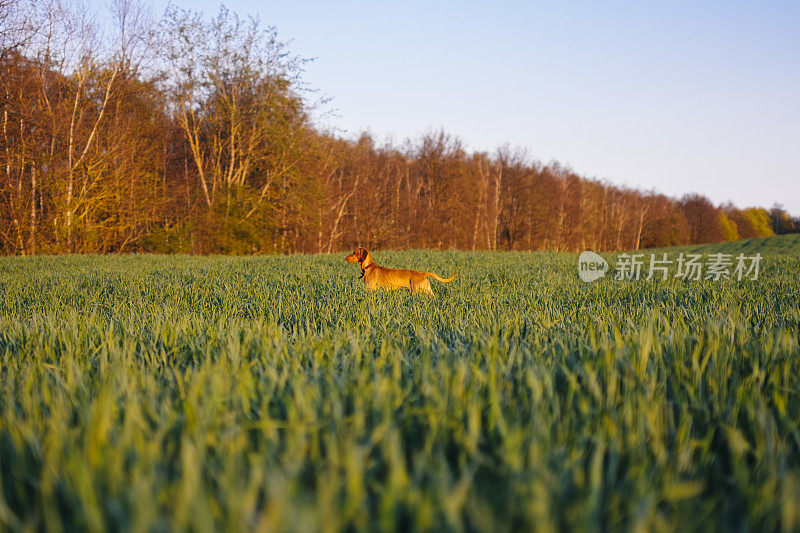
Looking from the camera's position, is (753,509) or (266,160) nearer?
(753,509)

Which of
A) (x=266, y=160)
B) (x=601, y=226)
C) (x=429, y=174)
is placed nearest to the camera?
(x=266, y=160)


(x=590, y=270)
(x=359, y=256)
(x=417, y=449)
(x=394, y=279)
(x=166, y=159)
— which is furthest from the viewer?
(x=166, y=159)

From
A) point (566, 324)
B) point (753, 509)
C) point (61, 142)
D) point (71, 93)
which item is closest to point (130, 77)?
point (71, 93)

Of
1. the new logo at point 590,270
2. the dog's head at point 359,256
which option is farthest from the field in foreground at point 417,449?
the new logo at point 590,270

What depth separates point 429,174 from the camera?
48.8 metres

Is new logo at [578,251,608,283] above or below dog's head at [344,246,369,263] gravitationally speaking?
below

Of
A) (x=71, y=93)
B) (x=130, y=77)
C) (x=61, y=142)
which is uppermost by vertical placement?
(x=130, y=77)

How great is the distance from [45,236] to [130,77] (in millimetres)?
9703

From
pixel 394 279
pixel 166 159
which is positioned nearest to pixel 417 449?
pixel 394 279

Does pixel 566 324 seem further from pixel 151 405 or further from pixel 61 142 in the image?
pixel 61 142

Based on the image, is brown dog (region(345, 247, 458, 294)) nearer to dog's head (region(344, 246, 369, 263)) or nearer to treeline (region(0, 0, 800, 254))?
dog's head (region(344, 246, 369, 263))

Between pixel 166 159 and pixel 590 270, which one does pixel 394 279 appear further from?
pixel 166 159

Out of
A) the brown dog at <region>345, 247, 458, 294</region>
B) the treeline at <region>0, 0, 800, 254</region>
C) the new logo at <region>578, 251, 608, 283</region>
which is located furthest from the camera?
the treeline at <region>0, 0, 800, 254</region>

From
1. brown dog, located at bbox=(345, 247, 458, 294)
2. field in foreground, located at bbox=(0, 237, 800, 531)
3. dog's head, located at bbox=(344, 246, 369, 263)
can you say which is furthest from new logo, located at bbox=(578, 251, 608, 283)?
field in foreground, located at bbox=(0, 237, 800, 531)
